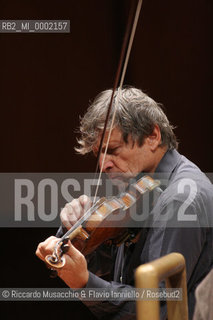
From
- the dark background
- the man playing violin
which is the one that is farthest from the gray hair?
the dark background

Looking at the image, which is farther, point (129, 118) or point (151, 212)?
point (129, 118)

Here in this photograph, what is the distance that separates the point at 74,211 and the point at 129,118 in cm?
26

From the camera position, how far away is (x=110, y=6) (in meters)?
2.90

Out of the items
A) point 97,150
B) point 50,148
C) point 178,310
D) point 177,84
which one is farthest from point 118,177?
point 50,148

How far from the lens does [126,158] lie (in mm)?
1233

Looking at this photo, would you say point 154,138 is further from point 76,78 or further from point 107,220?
point 76,78

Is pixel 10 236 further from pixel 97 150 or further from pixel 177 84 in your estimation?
pixel 97 150

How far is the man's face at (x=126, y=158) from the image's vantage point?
48.2 inches

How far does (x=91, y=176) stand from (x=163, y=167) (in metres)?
1.86

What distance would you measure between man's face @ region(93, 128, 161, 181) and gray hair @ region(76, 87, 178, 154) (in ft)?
0.05

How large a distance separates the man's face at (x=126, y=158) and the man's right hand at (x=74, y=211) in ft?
0.30

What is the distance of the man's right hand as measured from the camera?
1242mm

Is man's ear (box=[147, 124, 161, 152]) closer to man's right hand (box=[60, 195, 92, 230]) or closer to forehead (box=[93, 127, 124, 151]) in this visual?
forehead (box=[93, 127, 124, 151])

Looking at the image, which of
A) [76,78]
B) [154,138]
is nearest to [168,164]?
[154,138]
